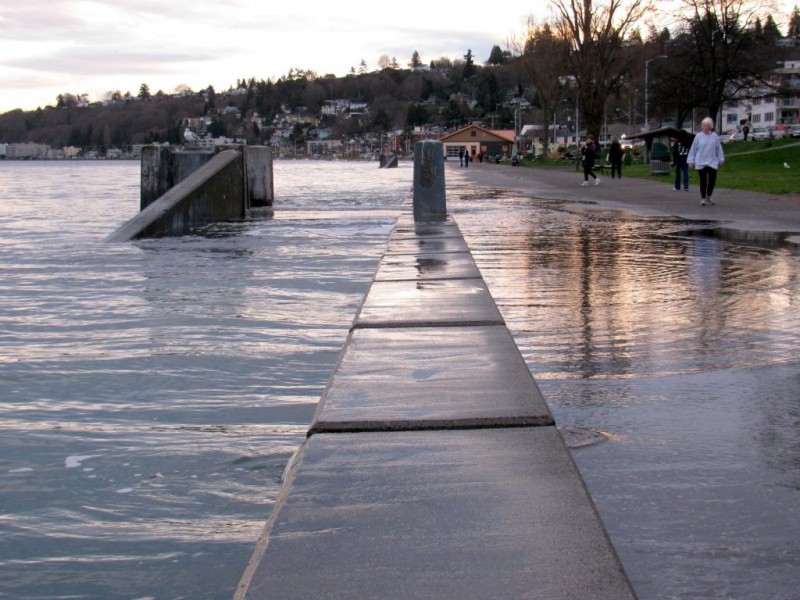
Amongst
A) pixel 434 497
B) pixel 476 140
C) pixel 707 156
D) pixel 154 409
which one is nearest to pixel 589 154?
pixel 707 156

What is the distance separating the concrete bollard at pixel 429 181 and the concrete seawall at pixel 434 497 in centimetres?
1043

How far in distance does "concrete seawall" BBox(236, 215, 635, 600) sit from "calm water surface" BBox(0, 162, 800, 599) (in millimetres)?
237

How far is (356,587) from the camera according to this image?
238 cm

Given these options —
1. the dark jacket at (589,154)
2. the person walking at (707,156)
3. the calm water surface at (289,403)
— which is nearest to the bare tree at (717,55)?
the dark jacket at (589,154)

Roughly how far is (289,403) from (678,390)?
1793mm

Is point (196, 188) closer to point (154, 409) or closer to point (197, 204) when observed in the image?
point (197, 204)

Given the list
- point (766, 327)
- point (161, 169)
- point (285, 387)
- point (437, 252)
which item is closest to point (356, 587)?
point (285, 387)

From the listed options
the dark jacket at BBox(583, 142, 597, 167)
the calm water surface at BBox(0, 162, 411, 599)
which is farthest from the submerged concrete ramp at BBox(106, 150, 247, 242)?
the dark jacket at BBox(583, 142, 597, 167)

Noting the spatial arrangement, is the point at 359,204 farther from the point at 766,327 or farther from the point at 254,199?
the point at 766,327

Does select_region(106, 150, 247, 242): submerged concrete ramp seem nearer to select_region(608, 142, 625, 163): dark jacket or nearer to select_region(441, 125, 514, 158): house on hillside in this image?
select_region(608, 142, 625, 163): dark jacket

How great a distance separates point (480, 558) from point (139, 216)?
1322 cm

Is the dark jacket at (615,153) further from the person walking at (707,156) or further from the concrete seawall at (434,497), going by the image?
the concrete seawall at (434,497)

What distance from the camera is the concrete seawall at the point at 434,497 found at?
242 centimetres

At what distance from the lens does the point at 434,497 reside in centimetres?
299
